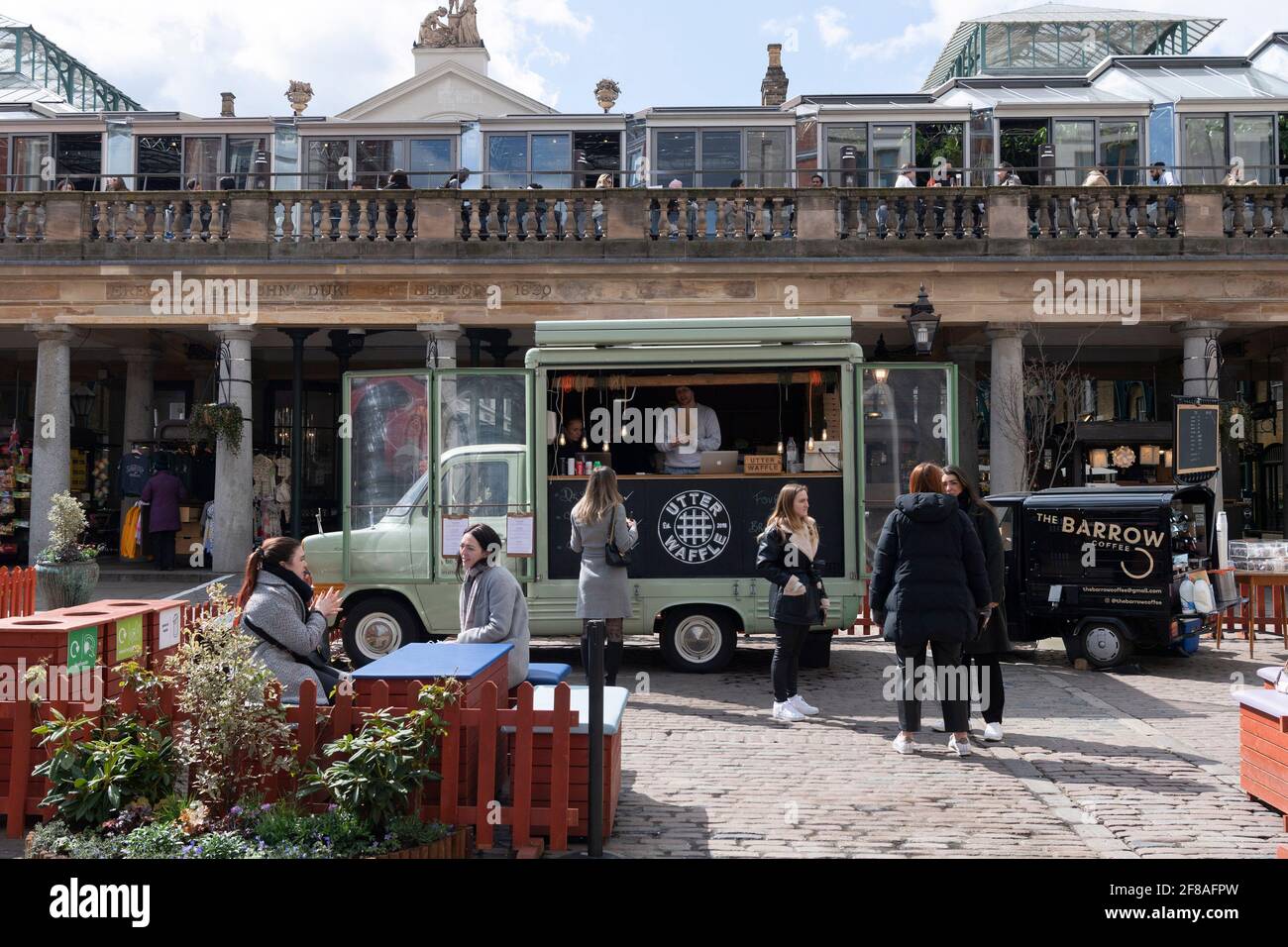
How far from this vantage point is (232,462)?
19906 millimetres

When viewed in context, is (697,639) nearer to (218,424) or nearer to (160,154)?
(218,424)

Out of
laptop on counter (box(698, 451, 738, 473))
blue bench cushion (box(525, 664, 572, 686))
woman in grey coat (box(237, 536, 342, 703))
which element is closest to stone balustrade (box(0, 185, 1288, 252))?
laptop on counter (box(698, 451, 738, 473))

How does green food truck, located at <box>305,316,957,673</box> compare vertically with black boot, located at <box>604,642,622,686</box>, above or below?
above

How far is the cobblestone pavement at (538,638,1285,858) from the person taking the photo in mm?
5926

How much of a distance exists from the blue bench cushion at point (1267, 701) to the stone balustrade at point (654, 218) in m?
13.8

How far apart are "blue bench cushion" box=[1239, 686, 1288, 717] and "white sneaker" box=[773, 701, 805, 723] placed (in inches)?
129

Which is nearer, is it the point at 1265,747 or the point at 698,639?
the point at 1265,747

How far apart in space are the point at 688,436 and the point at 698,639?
6.90ft

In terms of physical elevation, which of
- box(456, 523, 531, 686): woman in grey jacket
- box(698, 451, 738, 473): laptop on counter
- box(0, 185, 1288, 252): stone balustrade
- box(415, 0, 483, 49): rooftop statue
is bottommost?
box(456, 523, 531, 686): woman in grey jacket

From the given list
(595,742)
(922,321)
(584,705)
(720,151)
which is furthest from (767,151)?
(595,742)

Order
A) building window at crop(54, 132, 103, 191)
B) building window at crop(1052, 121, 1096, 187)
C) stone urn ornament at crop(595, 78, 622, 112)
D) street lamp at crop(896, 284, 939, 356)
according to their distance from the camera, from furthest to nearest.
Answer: stone urn ornament at crop(595, 78, 622, 112) < building window at crop(54, 132, 103, 191) < building window at crop(1052, 121, 1096, 187) < street lamp at crop(896, 284, 939, 356)

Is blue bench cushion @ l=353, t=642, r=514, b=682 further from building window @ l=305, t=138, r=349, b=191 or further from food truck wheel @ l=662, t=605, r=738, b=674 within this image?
building window @ l=305, t=138, r=349, b=191

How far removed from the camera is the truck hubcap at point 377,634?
38.4 feet
